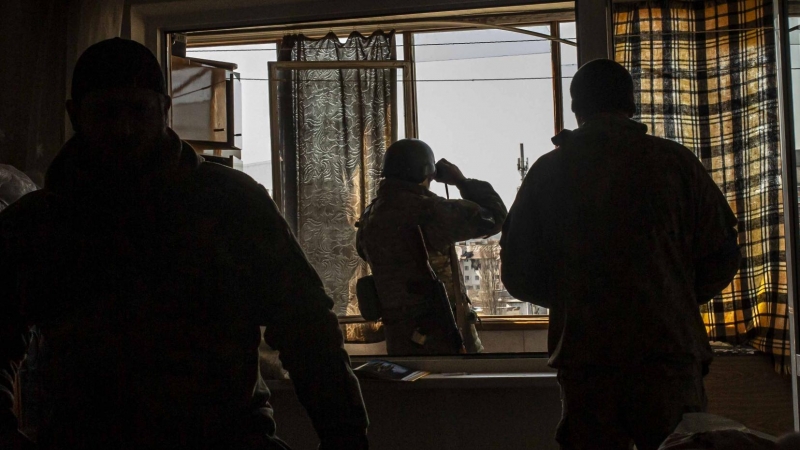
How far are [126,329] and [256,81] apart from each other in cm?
208

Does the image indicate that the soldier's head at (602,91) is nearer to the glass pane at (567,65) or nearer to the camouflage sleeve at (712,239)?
the camouflage sleeve at (712,239)

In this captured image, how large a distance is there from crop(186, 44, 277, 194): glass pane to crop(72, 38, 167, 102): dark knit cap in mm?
1876

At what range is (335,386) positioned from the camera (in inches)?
38.7

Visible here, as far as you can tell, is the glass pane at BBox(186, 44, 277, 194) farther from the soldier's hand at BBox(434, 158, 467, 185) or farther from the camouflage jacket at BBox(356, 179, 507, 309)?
the soldier's hand at BBox(434, 158, 467, 185)

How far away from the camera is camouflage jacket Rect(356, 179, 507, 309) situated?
2629mm

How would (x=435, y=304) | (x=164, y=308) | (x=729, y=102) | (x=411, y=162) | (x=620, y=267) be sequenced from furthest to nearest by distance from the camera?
1. (x=729, y=102)
2. (x=411, y=162)
3. (x=435, y=304)
4. (x=620, y=267)
5. (x=164, y=308)

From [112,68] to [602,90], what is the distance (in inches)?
44.5

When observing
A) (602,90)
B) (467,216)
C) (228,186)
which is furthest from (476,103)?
(228,186)

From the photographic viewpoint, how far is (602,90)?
5.74 feet

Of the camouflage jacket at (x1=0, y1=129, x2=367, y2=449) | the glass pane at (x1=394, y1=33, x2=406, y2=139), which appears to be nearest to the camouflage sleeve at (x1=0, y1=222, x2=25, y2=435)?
the camouflage jacket at (x1=0, y1=129, x2=367, y2=449)

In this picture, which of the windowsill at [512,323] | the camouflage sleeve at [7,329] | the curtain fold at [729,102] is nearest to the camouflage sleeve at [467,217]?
the windowsill at [512,323]

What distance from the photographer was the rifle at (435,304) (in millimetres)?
2615

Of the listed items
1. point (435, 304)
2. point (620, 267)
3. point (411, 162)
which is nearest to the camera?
point (620, 267)

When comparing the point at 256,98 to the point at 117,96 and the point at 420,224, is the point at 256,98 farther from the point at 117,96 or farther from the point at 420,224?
the point at 117,96
